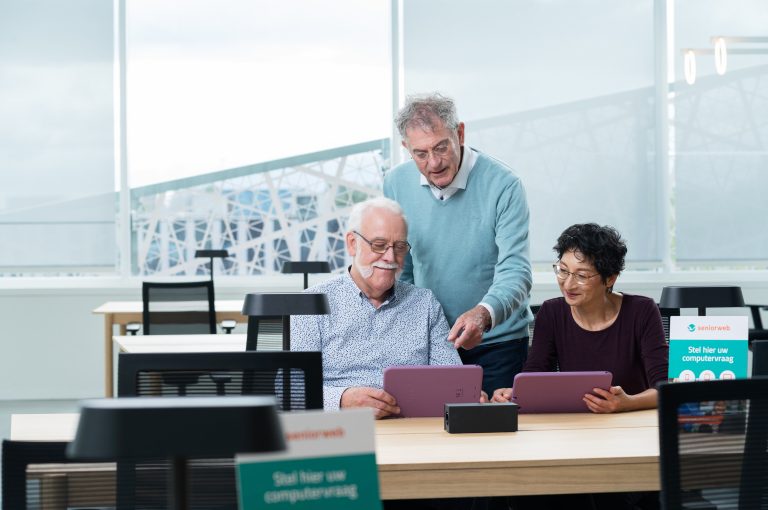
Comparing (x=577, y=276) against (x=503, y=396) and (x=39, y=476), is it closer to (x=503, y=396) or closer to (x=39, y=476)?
(x=503, y=396)

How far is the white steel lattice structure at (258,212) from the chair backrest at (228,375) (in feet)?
18.5

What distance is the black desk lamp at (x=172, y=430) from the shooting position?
2.53ft

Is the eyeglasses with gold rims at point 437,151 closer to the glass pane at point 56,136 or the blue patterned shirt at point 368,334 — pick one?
the blue patterned shirt at point 368,334

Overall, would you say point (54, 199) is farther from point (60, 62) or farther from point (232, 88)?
point (232, 88)

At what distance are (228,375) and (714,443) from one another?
887mm

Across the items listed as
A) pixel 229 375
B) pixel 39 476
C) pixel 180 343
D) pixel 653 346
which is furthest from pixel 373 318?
pixel 180 343

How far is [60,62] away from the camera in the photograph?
7.26 m

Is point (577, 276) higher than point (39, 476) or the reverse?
higher

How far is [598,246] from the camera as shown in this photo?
3.03 meters

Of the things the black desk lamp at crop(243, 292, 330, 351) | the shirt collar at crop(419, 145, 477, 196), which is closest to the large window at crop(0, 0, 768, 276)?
the shirt collar at crop(419, 145, 477, 196)

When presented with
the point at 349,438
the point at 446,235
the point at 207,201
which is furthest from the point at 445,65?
the point at 349,438

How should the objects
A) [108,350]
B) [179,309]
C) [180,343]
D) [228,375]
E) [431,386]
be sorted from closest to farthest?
[228,375] → [431,386] → [180,343] → [179,309] → [108,350]

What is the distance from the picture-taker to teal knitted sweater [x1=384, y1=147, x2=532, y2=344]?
3.07 m

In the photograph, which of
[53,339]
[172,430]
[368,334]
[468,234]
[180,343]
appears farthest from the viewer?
[53,339]
